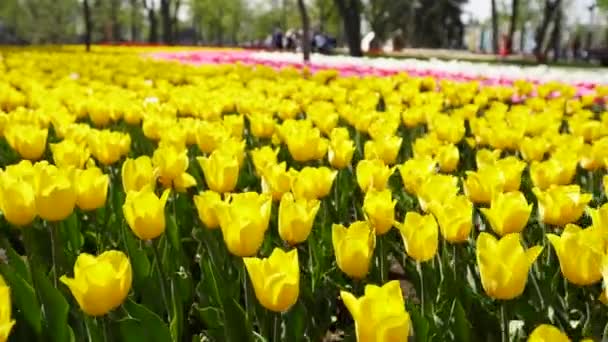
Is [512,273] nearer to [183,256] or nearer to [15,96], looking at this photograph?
[183,256]

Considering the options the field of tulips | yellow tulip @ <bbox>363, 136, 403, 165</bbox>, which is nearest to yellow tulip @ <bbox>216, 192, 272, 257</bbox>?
the field of tulips

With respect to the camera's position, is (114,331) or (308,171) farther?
(308,171)

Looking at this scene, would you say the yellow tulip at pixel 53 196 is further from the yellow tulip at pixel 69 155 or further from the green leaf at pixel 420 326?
the green leaf at pixel 420 326

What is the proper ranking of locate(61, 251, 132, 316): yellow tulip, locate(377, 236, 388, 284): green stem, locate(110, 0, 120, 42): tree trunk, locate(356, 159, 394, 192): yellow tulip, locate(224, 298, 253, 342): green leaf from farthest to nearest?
1. locate(110, 0, 120, 42): tree trunk
2. locate(356, 159, 394, 192): yellow tulip
3. locate(377, 236, 388, 284): green stem
4. locate(224, 298, 253, 342): green leaf
5. locate(61, 251, 132, 316): yellow tulip

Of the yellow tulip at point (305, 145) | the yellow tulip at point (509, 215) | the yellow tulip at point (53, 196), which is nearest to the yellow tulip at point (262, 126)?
the yellow tulip at point (305, 145)

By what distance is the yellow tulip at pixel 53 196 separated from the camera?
221 centimetres

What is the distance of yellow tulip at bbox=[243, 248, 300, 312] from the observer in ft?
5.74

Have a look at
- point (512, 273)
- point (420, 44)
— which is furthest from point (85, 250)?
point (420, 44)

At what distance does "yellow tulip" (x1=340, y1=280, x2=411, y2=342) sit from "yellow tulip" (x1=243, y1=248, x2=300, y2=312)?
284 mm

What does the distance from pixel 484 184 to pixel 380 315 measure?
4.29 ft

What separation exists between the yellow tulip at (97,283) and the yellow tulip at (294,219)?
22.4 inches

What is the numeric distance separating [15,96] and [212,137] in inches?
112

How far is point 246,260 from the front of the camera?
1.77 metres

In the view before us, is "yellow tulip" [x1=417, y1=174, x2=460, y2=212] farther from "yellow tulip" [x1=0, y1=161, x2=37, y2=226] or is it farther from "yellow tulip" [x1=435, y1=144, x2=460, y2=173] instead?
"yellow tulip" [x1=0, y1=161, x2=37, y2=226]
